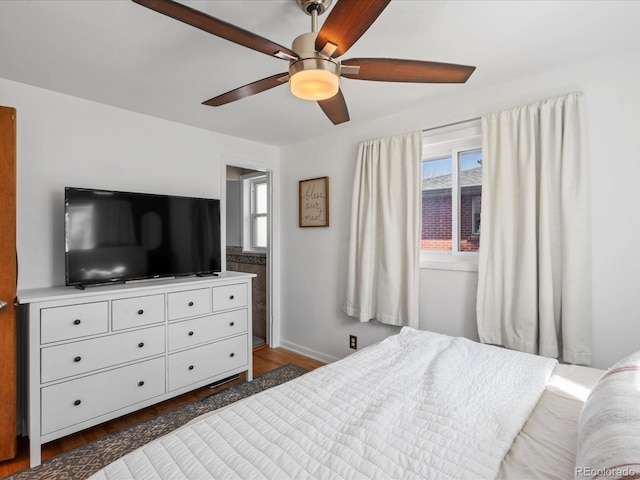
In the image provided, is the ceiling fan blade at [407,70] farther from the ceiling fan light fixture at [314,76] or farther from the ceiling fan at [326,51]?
the ceiling fan light fixture at [314,76]

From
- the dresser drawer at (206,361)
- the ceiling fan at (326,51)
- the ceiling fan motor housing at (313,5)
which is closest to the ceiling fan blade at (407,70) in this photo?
the ceiling fan at (326,51)

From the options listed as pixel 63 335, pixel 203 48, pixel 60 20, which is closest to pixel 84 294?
pixel 63 335

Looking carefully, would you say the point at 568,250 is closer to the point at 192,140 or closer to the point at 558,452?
the point at 558,452

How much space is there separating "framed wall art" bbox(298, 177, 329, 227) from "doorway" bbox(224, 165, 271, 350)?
88cm

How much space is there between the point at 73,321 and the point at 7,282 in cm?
42

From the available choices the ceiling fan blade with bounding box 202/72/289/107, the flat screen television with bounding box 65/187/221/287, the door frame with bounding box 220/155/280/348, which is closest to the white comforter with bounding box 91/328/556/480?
the ceiling fan blade with bounding box 202/72/289/107

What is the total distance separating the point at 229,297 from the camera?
2.96 meters

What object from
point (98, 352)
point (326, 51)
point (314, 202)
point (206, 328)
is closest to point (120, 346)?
point (98, 352)

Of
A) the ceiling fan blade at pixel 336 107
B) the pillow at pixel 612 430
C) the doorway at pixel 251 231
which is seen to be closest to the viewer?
the pillow at pixel 612 430

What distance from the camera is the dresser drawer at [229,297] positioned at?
2.87 meters

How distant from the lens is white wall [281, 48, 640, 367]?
1.95 meters

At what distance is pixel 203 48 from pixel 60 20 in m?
0.66

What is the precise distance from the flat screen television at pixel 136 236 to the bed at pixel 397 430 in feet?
5.86

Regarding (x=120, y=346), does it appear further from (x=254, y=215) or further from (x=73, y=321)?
(x=254, y=215)
